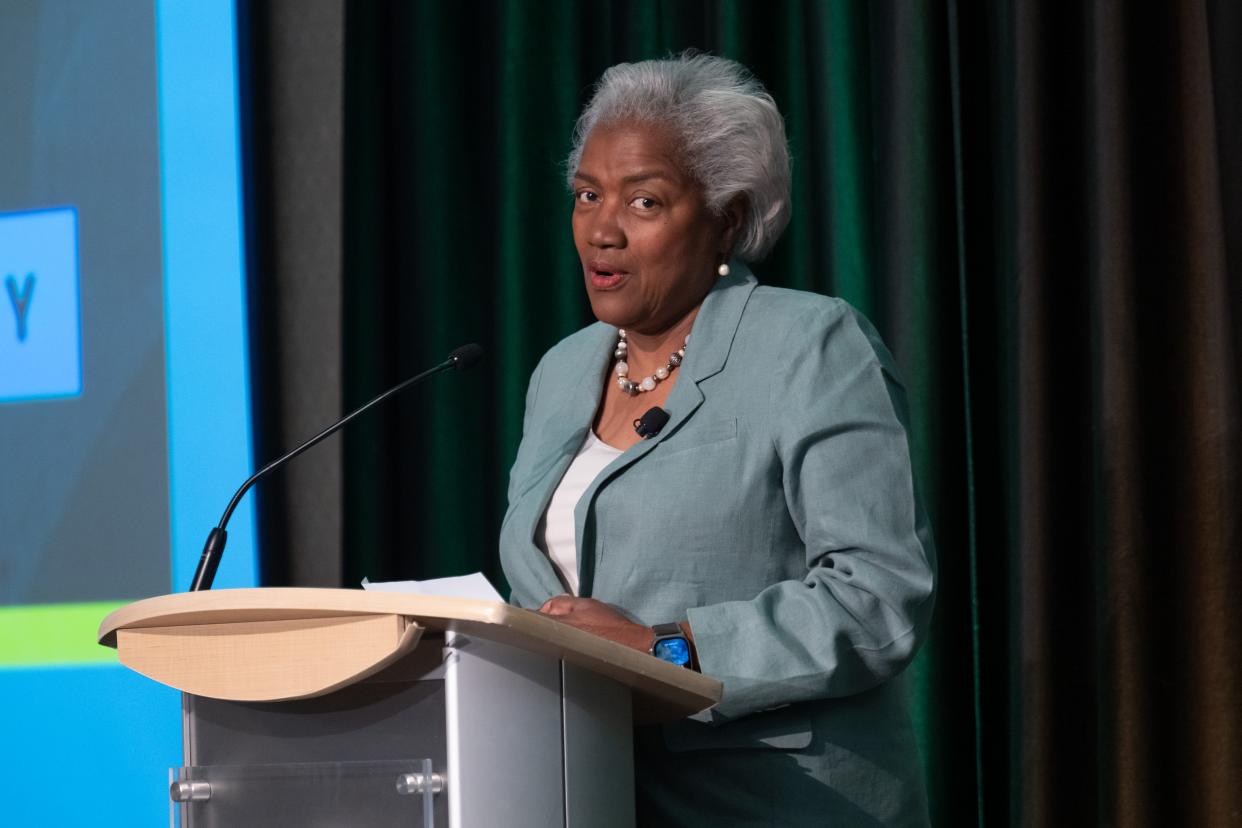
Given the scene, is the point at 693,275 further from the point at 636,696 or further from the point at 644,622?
the point at 636,696

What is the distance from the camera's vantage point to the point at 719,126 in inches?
73.7

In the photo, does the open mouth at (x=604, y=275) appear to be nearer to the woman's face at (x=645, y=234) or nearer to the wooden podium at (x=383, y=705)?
the woman's face at (x=645, y=234)

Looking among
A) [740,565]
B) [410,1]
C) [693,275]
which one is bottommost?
[740,565]

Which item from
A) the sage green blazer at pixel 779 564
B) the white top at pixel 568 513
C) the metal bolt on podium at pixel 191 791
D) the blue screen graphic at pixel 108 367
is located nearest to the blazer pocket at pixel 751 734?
the sage green blazer at pixel 779 564

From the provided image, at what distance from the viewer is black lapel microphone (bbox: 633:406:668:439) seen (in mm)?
1707

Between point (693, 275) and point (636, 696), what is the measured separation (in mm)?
703

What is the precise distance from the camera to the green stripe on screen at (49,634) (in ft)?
9.30

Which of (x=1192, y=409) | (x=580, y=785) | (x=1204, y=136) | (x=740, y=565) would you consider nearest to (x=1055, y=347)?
(x=1192, y=409)

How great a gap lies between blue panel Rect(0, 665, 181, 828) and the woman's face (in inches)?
56.7

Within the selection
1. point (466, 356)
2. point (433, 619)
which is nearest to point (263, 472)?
point (466, 356)

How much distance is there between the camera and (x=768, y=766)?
1.57 metres

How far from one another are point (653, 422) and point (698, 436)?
0.22 ft

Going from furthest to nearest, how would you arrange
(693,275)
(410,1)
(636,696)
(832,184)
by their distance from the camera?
(410,1) → (832,184) → (693,275) → (636,696)

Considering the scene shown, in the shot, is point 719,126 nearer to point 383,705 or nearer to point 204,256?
point 383,705
